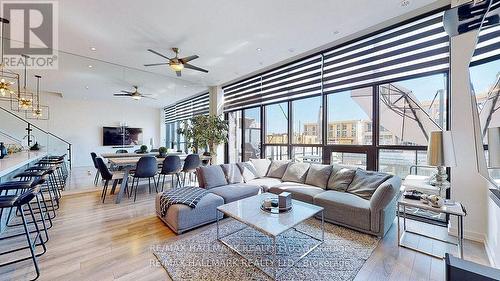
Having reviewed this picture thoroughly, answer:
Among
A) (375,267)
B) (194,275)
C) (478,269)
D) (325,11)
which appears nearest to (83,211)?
(194,275)

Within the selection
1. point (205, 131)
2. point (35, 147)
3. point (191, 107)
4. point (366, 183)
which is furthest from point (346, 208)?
point (35, 147)

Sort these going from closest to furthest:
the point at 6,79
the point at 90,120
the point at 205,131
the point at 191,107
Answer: the point at 6,79 < the point at 205,131 < the point at 191,107 < the point at 90,120

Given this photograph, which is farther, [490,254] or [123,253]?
[123,253]

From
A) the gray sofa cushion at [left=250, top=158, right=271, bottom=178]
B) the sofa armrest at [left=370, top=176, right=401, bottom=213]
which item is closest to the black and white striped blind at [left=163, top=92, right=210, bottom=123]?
the gray sofa cushion at [left=250, top=158, right=271, bottom=178]

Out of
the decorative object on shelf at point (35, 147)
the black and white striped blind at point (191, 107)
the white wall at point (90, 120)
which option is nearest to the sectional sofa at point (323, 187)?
the black and white striped blind at point (191, 107)

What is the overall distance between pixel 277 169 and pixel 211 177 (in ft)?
4.99

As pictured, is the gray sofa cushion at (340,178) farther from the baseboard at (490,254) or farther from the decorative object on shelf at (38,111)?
the decorative object on shelf at (38,111)

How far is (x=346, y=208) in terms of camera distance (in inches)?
115

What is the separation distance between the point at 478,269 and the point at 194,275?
2.03 metres

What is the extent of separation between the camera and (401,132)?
3.50 metres

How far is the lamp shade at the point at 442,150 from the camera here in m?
2.40

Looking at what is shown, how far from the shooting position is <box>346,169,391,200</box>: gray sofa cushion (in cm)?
318

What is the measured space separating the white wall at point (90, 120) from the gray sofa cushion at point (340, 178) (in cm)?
656

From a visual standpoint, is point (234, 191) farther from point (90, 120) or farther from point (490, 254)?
point (90, 120)
